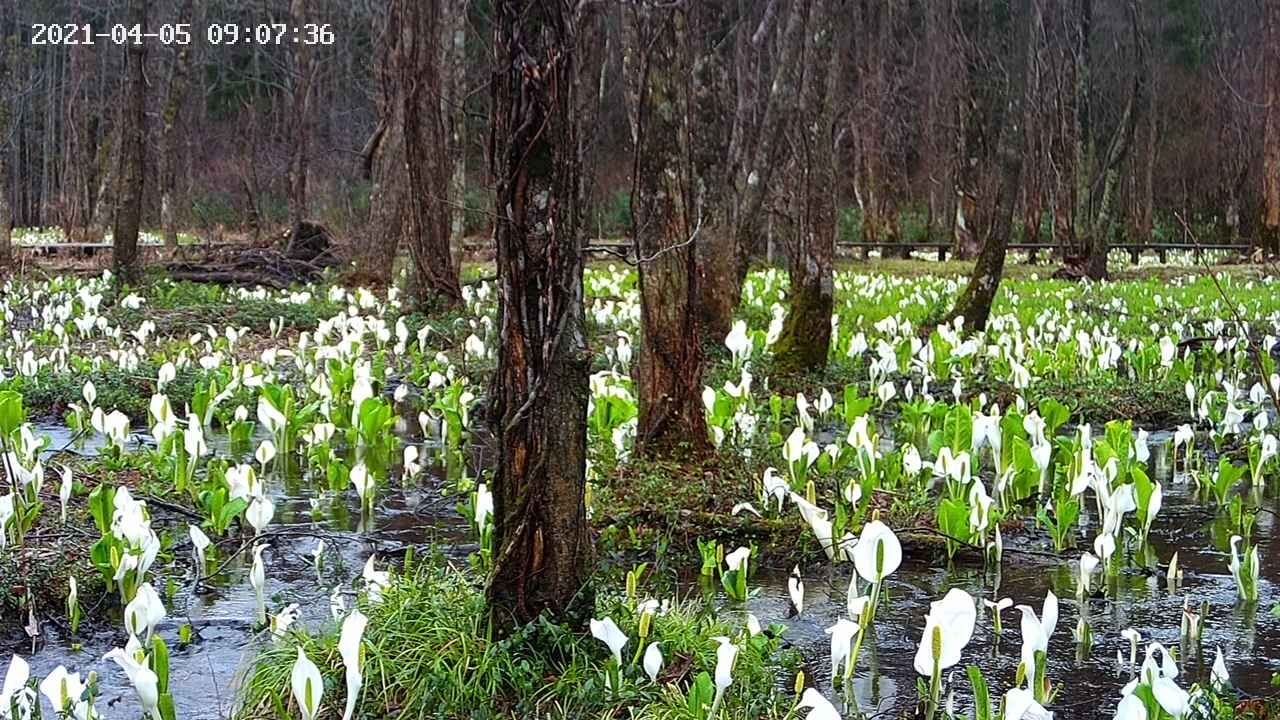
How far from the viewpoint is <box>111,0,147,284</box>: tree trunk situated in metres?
14.2

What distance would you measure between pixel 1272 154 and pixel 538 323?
73.3 ft

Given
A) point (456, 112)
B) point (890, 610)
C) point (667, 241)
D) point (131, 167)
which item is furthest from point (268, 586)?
point (131, 167)

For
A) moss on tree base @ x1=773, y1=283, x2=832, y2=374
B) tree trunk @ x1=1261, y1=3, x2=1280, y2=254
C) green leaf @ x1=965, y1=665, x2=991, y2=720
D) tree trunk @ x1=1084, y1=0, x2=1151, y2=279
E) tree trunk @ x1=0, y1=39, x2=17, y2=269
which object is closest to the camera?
green leaf @ x1=965, y1=665, x2=991, y2=720

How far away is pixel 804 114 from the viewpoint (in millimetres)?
10523

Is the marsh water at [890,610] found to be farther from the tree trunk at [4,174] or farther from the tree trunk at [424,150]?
the tree trunk at [4,174]

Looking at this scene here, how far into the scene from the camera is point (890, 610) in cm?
465

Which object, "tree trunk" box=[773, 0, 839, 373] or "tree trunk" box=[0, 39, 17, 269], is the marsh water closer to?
"tree trunk" box=[773, 0, 839, 373]

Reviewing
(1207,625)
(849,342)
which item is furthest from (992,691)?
(849,342)

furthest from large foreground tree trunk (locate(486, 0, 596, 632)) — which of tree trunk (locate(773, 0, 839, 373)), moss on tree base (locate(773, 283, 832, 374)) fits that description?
moss on tree base (locate(773, 283, 832, 374))

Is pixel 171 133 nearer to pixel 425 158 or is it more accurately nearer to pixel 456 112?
pixel 456 112

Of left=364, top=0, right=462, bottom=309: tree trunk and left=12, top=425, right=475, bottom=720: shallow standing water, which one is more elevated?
left=364, top=0, right=462, bottom=309: tree trunk

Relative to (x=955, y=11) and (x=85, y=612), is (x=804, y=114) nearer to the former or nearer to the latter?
(x=85, y=612)

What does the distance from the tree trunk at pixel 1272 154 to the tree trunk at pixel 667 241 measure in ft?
61.8

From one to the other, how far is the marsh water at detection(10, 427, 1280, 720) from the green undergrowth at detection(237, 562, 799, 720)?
0.30m
